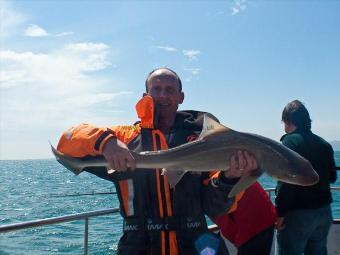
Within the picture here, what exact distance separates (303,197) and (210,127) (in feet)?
7.79

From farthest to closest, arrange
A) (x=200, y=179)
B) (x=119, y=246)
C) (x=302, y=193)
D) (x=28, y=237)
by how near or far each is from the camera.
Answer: (x=28, y=237)
(x=302, y=193)
(x=200, y=179)
(x=119, y=246)

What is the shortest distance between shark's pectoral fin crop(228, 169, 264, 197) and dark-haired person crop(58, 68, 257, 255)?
0.06 meters

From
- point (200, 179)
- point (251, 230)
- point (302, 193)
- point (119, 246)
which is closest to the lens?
point (119, 246)

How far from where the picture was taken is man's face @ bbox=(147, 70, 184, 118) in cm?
372

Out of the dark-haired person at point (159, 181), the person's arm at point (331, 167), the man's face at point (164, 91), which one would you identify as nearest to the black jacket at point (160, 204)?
the dark-haired person at point (159, 181)

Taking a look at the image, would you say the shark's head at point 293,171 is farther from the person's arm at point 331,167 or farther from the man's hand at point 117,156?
the person's arm at point 331,167

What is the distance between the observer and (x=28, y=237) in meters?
19.2

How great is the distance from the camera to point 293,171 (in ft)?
12.5

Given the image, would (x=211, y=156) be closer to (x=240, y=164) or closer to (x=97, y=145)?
(x=240, y=164)

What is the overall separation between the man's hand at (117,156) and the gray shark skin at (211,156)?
77 mm

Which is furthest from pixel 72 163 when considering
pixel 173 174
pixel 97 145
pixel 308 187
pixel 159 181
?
pixel 308 187

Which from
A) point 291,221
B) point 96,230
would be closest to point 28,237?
point 96,230

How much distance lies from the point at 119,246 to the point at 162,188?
0.56 m

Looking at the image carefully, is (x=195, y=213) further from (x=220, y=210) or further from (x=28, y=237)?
(x=28, y=237)
